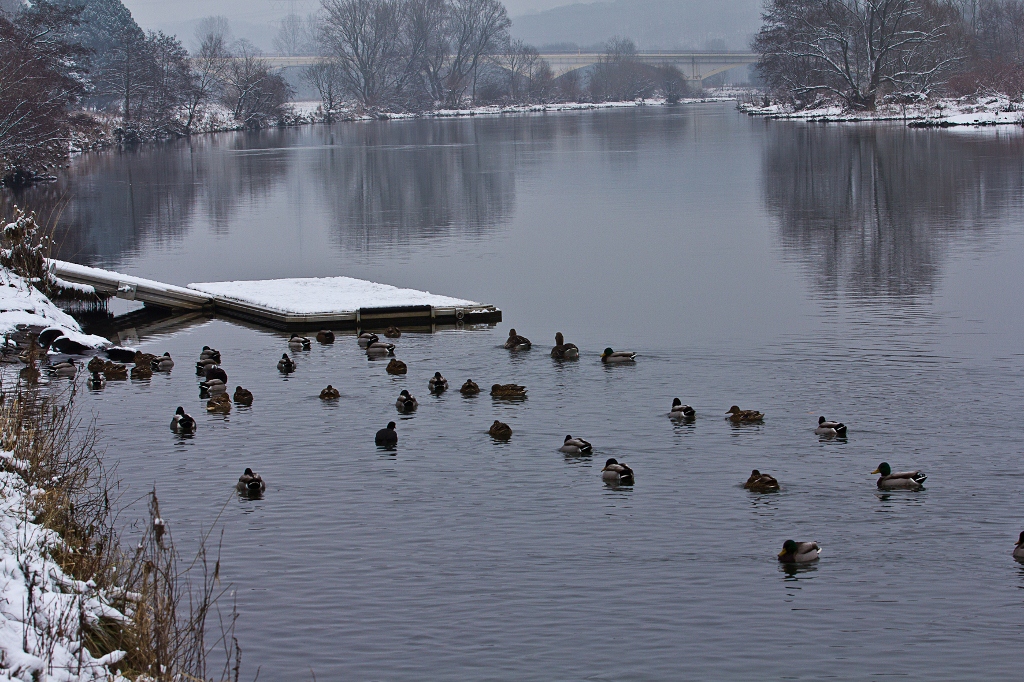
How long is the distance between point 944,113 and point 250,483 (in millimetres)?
102537

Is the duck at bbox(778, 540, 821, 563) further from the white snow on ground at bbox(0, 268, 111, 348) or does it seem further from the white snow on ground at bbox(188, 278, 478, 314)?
the white snow on ground at bbox(0, 268, 111, 348)

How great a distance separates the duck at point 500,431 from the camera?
74.0 feet

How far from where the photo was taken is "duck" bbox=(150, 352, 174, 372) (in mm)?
29000

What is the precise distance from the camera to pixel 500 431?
2256 cm

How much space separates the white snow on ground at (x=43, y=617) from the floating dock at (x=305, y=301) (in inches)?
824

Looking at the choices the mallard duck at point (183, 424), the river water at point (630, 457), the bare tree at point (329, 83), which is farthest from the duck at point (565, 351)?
the bare tree at point (329, 83)

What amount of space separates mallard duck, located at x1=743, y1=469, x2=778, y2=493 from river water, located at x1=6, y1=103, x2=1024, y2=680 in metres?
0.18

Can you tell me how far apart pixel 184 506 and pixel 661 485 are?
7113mm

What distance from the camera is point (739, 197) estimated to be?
61.6 meters

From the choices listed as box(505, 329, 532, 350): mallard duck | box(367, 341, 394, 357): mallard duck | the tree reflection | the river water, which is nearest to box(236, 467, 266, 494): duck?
the river water

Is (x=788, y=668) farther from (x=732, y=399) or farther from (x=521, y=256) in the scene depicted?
(x=521, y=256)

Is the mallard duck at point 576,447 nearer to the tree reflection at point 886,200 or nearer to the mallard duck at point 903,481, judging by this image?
the mallard duck at point 903,481

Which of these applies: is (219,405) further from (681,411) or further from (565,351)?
(681,411)

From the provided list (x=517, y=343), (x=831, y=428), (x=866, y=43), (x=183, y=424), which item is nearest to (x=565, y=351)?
(x=517, y=343)
